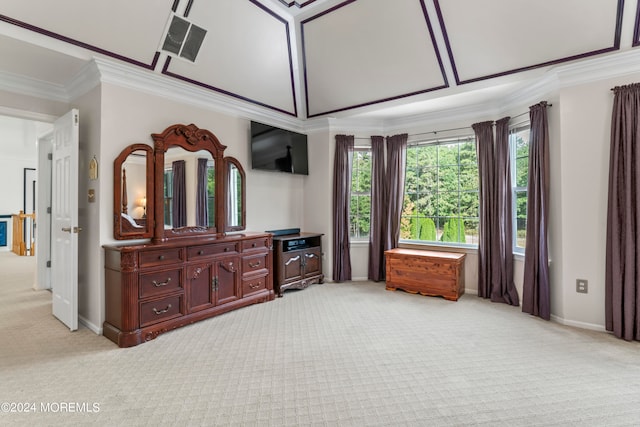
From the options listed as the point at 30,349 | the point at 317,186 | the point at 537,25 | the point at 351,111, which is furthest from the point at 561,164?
the point at 30,349

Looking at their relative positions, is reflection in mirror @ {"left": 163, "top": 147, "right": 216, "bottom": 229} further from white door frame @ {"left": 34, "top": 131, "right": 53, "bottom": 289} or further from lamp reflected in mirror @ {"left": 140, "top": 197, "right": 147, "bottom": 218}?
white door frame @ {"left": 34, "top": 131, "right": 53, "bottom": 289}

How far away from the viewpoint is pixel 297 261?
479 centimetres

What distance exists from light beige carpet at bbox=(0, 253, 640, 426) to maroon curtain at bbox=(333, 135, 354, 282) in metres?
1.61

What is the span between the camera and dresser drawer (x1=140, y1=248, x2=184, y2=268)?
3.04 m

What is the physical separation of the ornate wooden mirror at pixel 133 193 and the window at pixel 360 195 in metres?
Answer: 3.20

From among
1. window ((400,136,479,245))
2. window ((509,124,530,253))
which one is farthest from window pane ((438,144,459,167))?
window ((509,124,530,253))

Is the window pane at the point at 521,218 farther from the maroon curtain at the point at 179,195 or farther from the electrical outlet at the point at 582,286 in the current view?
the maroon curtain at the point at 179,195

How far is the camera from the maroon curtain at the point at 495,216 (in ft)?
13.6

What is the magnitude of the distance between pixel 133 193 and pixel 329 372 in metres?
2.67

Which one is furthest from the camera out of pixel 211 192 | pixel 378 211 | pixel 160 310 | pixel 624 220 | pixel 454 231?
pixel 378 211

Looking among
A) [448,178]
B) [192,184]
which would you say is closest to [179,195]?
[192,184]

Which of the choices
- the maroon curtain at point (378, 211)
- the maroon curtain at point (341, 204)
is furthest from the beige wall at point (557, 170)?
the maroon curtain at point (341, 204)

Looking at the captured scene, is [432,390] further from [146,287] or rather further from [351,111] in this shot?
[351,111]

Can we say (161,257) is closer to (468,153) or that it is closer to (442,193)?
(442,193)
